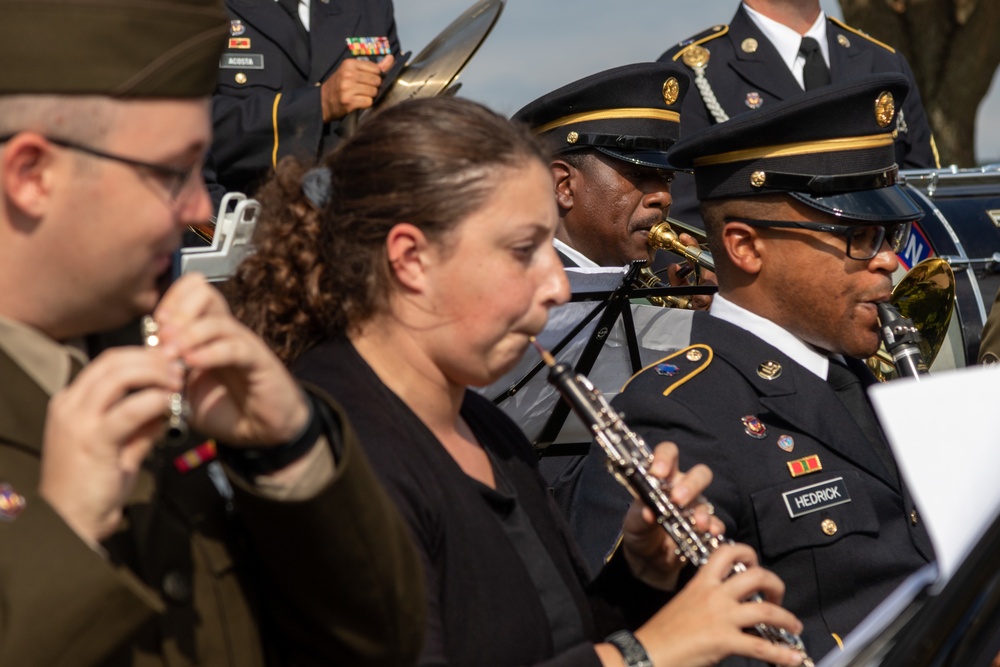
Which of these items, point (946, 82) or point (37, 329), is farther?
point (946, 82)

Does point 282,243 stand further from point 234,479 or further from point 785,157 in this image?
A: point 785,157

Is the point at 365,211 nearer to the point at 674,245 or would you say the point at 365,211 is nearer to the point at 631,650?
the point at 631,650

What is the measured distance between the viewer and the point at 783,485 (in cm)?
291

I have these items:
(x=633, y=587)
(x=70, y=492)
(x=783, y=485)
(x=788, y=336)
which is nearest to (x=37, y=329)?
(x=70, y=492)

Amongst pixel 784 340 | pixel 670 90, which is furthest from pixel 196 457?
pixel 670 90

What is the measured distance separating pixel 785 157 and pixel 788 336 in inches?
17.0

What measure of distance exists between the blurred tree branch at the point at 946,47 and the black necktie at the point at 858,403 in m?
7.47

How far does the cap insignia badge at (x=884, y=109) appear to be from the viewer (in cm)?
343

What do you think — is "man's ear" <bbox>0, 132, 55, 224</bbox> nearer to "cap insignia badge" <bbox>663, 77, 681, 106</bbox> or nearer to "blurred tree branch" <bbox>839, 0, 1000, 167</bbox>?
"cap insignia badge" <bbox>663, 77, 681, 106</bbox>

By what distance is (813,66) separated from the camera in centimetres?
602

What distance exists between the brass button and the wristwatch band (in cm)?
77

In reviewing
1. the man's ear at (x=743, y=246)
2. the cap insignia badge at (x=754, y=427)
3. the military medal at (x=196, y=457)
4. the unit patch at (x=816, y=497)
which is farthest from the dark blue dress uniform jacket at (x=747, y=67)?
the military medal at (x=196, y=457)

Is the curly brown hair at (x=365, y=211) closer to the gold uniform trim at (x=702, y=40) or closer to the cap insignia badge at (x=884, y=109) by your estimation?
the cap insignia badge at (x=884, y=109)

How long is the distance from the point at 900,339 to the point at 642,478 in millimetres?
1248
